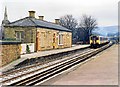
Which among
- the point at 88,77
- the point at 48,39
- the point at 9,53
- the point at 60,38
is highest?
the point at 60,38

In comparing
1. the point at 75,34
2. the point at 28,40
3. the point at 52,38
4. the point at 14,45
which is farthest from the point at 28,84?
the point at 75,34

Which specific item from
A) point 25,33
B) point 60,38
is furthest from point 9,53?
point 60,38

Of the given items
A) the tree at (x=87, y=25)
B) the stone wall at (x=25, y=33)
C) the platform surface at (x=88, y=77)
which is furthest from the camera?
the tree at (x=87, y=25)

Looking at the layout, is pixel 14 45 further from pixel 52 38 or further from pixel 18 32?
pixel 52 38

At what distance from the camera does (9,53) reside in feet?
71.1

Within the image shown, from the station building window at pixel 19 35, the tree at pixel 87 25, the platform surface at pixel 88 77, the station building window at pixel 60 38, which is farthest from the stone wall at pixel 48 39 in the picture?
the tree at pixel 87 25

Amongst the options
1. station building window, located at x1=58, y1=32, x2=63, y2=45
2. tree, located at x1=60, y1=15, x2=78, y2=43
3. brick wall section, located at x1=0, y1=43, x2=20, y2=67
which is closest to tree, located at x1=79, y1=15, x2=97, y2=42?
tree, located at x1=60, y1=15, x2=78, y2=43

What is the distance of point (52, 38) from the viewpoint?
1672 inches

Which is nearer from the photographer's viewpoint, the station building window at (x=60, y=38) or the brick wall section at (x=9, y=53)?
the brick wall section at (x=9, y=53)

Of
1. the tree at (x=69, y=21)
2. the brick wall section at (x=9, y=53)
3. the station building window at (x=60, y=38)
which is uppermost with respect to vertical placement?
the tree at (x=69, y=21)

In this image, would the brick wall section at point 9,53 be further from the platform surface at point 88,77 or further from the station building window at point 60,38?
the station building window at point 60,38

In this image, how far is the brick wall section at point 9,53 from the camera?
20242 millimetres

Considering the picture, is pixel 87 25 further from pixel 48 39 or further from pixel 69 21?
pixel 48 39

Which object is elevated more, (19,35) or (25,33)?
(25,33)
